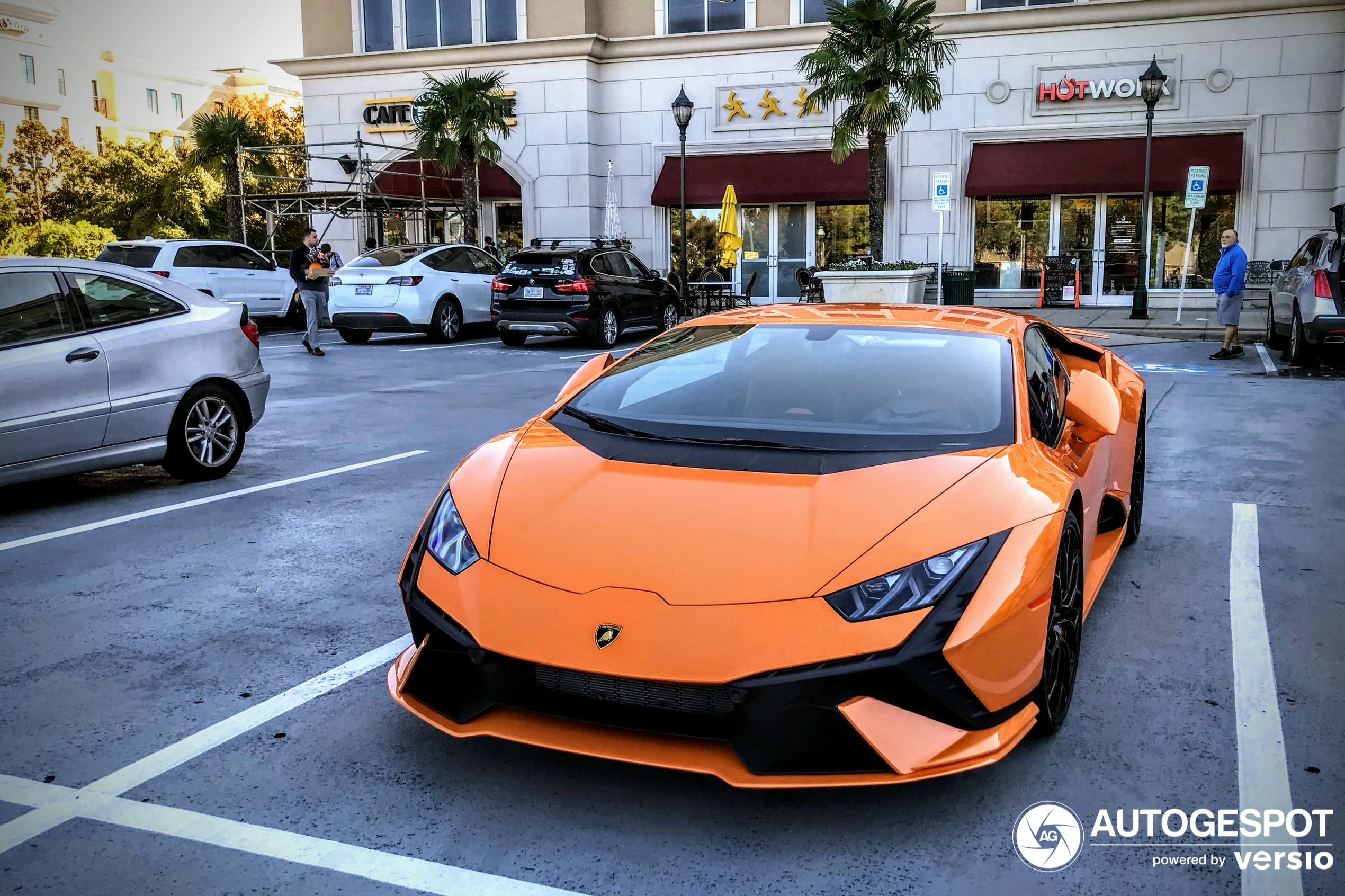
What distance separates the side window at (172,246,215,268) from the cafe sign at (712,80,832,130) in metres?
13.9

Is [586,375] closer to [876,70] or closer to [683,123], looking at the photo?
[876,70]

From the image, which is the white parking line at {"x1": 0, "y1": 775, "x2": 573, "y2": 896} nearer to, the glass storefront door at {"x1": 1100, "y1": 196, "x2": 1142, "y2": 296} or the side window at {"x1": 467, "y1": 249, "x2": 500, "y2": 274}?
the side window at {"x1": 467, "y1": 249, "x2": 500, "y2": 274}

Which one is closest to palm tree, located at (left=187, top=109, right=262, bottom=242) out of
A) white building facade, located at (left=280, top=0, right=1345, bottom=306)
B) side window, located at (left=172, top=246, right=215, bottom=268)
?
white building facade, located at (left=280, top=0, right=1345, bottom=306)

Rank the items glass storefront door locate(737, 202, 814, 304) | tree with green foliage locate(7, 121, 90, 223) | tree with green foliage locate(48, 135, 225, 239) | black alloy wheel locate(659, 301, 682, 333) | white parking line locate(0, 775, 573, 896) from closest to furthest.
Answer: white parking line locate(0, 775, 573, 896) → black alloy wheel locate(659, 301, 682, 333) → glass storefront door locate(737, 202, 814, 304) → tree with green foliage locate(48, 135, 225, 239) → tree with green foliage locate(7, 121, 90, 223)

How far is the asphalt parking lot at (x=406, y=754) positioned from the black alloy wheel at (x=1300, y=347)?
8351 millimetres

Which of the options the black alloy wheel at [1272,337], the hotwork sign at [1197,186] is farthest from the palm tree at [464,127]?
the black alloy wheel at [1272,337]

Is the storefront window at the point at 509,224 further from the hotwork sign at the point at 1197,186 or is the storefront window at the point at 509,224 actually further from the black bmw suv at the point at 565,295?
the hotwork sign at the point at 1197,186

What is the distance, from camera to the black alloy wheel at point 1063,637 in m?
3.40

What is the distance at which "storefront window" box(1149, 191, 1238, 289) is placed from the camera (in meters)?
26.1

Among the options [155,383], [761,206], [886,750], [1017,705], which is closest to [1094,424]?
[1017,705]

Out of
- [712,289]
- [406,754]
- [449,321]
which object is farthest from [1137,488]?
[712,289]

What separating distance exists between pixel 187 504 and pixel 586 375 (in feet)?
11.5

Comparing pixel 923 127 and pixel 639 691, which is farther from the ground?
pixel 923 127

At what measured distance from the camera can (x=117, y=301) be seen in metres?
7.34
